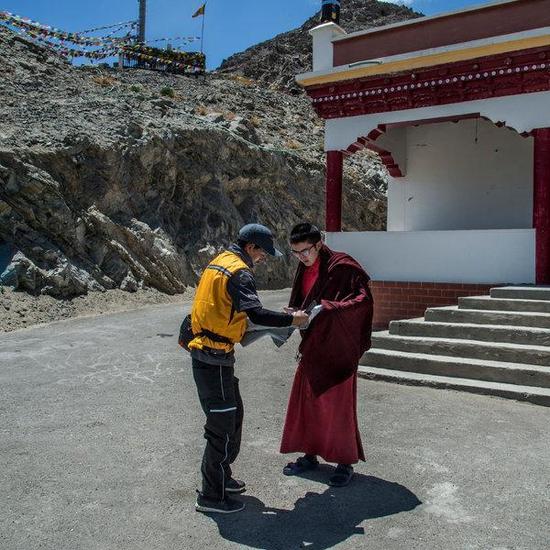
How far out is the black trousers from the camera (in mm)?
3557

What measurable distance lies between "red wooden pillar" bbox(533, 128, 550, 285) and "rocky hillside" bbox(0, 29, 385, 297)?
32.3ft

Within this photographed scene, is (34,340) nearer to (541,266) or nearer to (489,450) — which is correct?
(489,450)

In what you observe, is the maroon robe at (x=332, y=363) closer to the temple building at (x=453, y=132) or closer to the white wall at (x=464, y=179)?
the temple building at (x=453, y=132)

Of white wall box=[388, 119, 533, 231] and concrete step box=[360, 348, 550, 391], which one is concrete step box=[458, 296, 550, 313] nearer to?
concrete step box=[360, 348, 550, 391]

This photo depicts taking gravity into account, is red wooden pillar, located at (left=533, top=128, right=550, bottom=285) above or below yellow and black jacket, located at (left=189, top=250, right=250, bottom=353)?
above

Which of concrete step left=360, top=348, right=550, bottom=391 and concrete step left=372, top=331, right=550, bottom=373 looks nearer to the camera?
concrete step left=360, top=348, right=550, bottom=391

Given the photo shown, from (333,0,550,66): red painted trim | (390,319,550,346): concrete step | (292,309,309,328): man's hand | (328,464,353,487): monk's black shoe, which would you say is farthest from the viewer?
(333,0,550,66): red painted trim

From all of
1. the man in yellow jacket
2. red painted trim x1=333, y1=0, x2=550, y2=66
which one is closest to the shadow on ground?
the man in yellow jacket

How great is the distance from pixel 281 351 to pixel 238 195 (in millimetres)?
14215

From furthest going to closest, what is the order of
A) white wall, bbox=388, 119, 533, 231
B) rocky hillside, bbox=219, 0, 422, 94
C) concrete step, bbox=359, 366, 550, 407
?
rocky hillside, bbox=219, 0, 422, 94
white wall, bbox=388, 119, 533, 231
concrete step, bbox=359, 366, 550, 407

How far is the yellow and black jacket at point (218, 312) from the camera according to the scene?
3545mm

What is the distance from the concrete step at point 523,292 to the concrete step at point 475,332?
95 cm

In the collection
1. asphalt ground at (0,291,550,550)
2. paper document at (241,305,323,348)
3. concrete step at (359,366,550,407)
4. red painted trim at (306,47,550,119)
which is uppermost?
red painted trim at (306,47,550,119)

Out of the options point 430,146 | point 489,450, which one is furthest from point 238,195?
point 489,450
